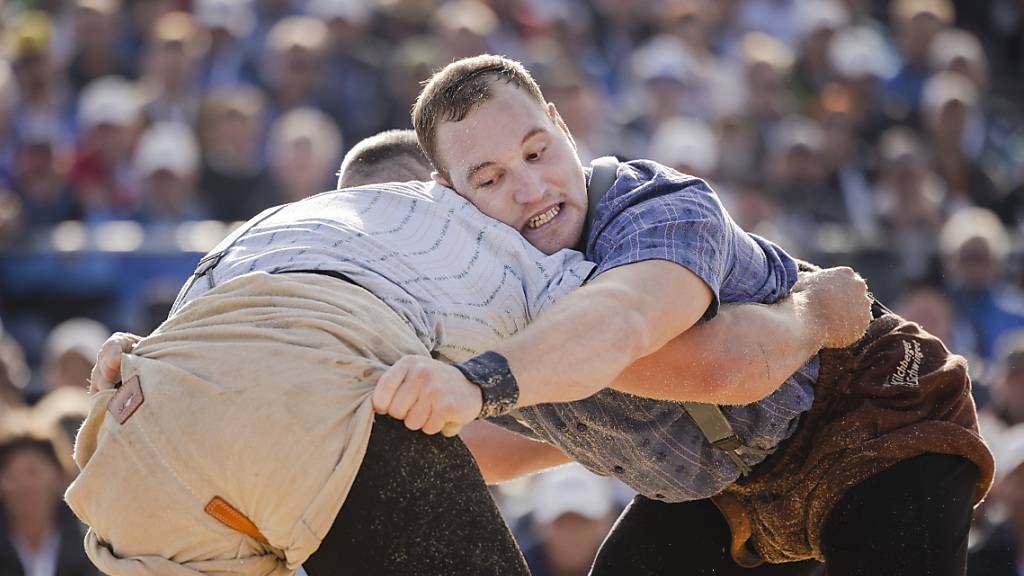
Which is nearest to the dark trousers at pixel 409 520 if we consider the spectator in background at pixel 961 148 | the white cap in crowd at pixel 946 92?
the spectator in background at pixel 961 148

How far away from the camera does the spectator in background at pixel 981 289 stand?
754 centimetres

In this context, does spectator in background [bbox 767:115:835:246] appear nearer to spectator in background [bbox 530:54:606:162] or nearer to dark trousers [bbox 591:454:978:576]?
spectator in background [bbox 530:54:606:162]

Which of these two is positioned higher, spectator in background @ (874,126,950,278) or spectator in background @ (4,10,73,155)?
spectator in background @ (4,10,73,155)

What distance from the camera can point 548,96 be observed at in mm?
8398

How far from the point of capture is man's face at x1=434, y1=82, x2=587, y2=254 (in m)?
3.03

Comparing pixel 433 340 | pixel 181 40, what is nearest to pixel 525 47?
pixel 181 40

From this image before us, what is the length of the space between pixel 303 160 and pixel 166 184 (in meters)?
0.73

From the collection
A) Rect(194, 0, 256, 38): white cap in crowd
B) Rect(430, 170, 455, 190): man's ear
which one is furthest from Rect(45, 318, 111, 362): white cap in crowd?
Rect(430, 170, 455, 190): man's ear

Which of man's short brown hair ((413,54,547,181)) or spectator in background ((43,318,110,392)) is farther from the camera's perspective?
spectator in background ((43,318,110,392))

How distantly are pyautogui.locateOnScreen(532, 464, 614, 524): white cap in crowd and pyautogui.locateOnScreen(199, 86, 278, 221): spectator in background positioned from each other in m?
2.57

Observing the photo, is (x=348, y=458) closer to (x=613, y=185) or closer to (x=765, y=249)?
(x=613, y=185)

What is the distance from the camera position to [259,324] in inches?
95.7

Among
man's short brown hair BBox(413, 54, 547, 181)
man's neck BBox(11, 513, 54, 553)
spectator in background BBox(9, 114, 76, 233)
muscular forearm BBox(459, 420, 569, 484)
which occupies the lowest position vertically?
man's neck BBox(11, 513, 54, 553)

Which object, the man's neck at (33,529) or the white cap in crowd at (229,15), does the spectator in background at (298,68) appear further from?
the man's neck at (33,529)
